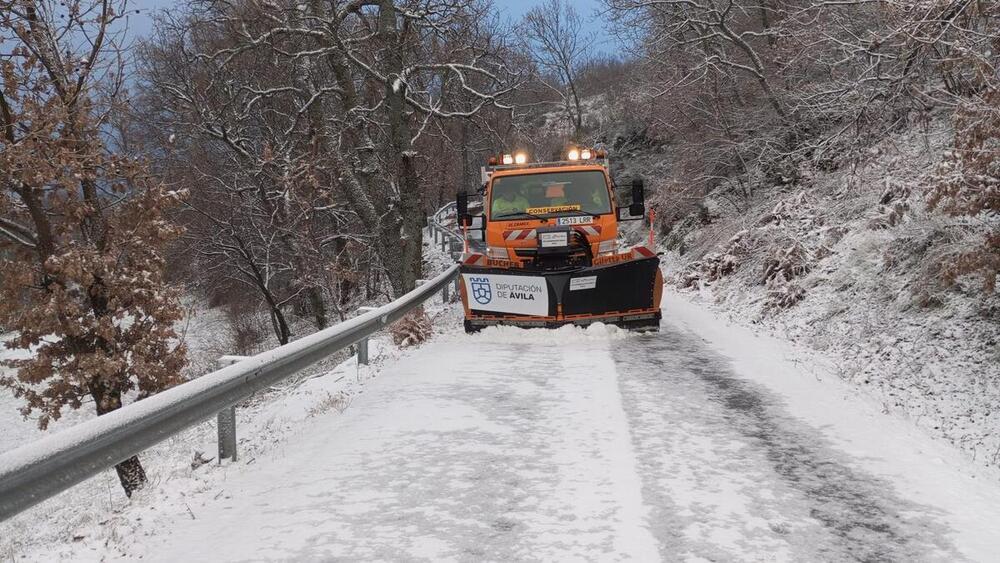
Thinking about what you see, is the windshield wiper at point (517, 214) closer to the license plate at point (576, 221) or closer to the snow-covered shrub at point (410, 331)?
the license plate at point (576, 221)

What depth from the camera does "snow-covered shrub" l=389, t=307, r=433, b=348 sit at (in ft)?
29.8

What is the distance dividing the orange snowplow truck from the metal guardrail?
4009 millimetres

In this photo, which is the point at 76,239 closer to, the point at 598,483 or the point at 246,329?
the point at 598,483

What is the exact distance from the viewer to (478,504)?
12.1 feet

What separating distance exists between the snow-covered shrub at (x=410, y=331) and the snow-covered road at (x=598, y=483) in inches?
98.1

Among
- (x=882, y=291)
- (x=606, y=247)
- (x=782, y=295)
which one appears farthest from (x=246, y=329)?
(x=882, y=291)

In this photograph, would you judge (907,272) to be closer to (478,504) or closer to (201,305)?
(478,504)

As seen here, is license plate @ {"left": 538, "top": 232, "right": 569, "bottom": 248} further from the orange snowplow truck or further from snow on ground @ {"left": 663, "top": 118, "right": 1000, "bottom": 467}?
snow on ground @ {"left": 663, "top": 118, "right": 1000, "bottom": 467}

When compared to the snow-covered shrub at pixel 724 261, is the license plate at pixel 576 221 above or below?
above

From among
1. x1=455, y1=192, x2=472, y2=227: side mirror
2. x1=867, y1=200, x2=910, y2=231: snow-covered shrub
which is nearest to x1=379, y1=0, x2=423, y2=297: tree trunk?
x1=455, y1=192, x2=472, y2=227: side mirror

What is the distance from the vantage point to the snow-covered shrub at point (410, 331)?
9.08 meters

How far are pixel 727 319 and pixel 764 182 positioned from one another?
9070mm

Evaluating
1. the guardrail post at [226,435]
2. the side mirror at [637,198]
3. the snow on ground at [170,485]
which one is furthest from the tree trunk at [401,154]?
the guardrail post at [226,435]

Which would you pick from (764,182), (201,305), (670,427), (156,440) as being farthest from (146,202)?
(201,305)
